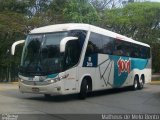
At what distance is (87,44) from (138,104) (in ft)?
12.0

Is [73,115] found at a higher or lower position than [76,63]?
lower

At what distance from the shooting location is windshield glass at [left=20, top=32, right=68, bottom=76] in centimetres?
1841

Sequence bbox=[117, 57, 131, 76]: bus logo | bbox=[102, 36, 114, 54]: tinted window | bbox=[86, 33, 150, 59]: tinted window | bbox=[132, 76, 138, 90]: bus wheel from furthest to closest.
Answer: bbox=[132, 76, 138, 90]: bus wheel < bbox=[117, 57, 131, 76]: bus logo < bbox=[102, 36, 114, 54]: tinted window < bbox=[86, 33, 150, 59]: tinted window

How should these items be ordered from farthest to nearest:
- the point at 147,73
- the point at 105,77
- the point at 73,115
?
1. the point at 147,73
2. the point at 105,77
3. the point at 73,115

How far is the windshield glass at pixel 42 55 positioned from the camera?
60.4 feet

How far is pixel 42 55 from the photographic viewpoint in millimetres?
18781

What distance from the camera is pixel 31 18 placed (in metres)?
43.8

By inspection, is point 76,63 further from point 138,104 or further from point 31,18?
point 31,18

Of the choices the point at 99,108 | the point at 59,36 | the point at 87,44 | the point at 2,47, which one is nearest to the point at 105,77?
the point at 87,44

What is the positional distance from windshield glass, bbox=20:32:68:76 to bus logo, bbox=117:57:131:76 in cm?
663

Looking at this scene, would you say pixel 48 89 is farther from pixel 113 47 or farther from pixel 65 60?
pixel 113 47

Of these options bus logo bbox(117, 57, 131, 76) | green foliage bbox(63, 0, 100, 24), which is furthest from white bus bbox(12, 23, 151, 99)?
A: green foliage bbox(63, 0, 100, 24)

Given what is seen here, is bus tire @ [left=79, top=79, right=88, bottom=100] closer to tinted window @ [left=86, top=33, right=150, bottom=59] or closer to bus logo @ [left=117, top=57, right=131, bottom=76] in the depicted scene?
tinted window @ [left=86, top=33, right=150, bottom=59]

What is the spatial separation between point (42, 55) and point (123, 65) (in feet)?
26.4
